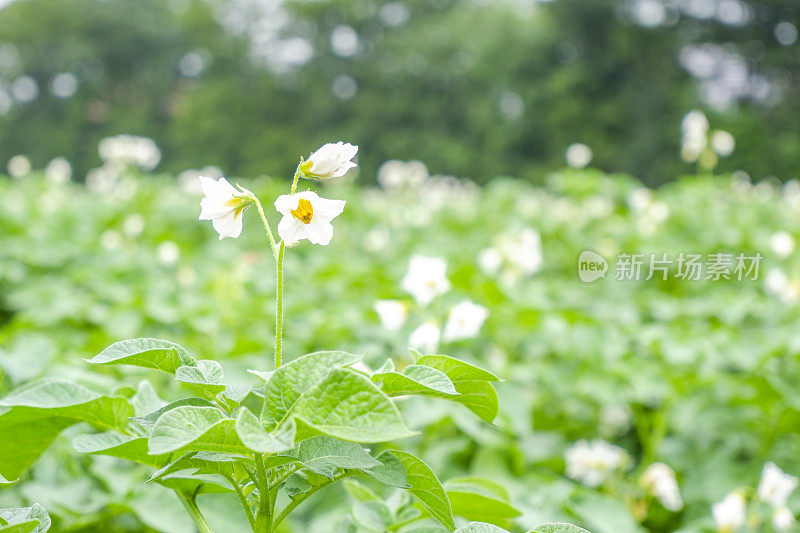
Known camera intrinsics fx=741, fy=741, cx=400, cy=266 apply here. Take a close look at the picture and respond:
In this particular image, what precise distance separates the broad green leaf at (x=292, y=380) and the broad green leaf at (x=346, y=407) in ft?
0.08

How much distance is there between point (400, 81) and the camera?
2808 cm

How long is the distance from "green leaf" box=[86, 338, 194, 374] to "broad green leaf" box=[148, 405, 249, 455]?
7cm

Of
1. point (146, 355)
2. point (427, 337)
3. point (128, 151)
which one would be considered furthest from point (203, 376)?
point (128, 151)

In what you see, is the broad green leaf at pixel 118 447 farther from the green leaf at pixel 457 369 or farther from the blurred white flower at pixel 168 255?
the blurred white flower at pixel 168 255

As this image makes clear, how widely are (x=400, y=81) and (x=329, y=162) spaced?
28.1 metres

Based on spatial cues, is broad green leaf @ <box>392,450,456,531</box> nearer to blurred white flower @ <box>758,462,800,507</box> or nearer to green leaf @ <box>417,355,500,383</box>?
green leaf @ <box>417,355,500,383</box>

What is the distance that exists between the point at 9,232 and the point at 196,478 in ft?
10.8

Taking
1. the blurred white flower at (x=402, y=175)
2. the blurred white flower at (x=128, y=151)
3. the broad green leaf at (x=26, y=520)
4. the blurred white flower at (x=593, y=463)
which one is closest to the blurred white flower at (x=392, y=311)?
the blurred white flower at (x=593, y=463)

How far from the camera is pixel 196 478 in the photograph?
75 cm

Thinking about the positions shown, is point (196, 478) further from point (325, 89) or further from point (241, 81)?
point (241, 81)

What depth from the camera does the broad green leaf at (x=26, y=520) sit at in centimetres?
60

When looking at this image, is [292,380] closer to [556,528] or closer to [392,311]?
[556,528]

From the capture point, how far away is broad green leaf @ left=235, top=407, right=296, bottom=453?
56 centimetres

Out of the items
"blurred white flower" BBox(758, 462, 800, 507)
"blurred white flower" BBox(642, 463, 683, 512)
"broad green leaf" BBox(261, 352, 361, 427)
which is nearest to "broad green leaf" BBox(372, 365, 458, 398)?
"broad green leaf" BBox(261, 352, 361, 427)
